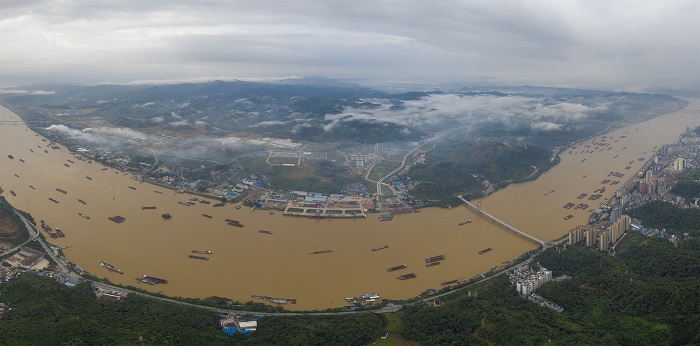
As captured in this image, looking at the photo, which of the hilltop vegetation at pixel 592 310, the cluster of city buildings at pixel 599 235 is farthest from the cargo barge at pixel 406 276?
the cluster of city buildings at pixel 599 235

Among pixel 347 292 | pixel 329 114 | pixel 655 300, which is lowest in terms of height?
pixel 347 292

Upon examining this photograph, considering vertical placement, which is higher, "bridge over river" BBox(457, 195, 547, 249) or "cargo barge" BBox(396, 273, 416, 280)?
"bridge over river" BBox(457, 195, 547, 249)

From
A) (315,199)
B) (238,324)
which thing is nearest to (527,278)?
A: (238,324)

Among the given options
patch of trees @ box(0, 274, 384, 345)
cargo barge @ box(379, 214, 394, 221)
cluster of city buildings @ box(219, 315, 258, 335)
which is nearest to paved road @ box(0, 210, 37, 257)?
patch of trees @ box(0, 274, 384, 345)

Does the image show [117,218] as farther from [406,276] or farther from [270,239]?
[406,276]

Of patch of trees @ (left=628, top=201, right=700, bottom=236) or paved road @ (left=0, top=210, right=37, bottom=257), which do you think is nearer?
paved road @ (left=0, top=210, right=37, bottom=257)

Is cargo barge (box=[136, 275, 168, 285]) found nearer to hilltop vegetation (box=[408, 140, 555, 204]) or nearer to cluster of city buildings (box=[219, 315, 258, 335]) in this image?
cluster of city buildings (box=[219, 315, 258, 335])

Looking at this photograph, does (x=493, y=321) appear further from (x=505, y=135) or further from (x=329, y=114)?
(x=329, y=114)

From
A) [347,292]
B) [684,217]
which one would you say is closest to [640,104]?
[684,217]

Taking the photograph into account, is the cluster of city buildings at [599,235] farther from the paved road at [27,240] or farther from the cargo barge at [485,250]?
the paved road at [27,240]
